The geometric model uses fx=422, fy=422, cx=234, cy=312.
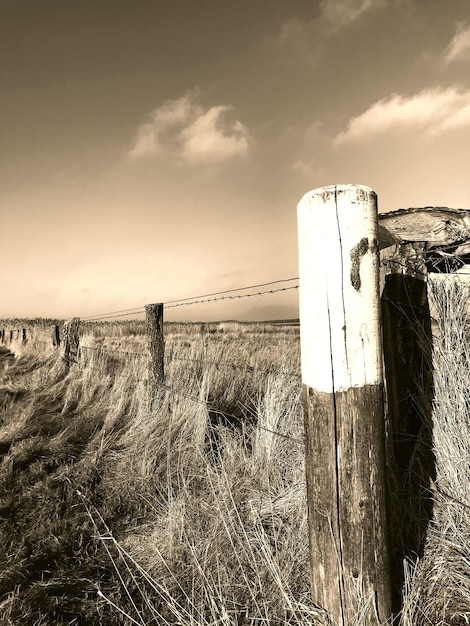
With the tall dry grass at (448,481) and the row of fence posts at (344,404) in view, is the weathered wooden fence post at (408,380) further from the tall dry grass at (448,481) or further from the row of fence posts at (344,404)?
the row of fence posts at (344,404)

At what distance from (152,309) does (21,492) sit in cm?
255

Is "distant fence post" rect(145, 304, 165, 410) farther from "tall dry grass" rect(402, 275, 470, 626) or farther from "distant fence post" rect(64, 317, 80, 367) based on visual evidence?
"distant fence post" rect(64, 317, 80, 367)

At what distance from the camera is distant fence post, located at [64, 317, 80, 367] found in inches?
354

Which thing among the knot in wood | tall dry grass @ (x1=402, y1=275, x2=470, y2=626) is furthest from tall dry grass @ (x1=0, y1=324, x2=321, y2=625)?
the knot in wood

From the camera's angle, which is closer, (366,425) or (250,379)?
(366,425)

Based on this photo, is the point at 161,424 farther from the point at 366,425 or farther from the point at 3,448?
the point at 366,425

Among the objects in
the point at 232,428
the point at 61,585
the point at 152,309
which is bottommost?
the point at 61,585

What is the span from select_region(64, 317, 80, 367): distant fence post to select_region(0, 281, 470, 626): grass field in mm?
3453

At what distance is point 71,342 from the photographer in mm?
9117

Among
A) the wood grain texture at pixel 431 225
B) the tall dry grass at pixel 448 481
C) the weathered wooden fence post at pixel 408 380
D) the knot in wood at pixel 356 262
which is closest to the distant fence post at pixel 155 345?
the wood grain texture at pixel 431 225

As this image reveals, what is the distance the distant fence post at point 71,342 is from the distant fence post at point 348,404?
26.9 feet

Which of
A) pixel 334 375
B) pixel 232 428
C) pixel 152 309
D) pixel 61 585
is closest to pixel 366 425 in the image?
pixel 334 375

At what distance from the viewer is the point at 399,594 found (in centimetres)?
178

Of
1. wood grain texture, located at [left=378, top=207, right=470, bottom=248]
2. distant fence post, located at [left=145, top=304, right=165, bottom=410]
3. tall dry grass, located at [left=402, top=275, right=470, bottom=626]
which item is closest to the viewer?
tall dry grass, located at [left=402, top=275, right=470, bottom=626]
